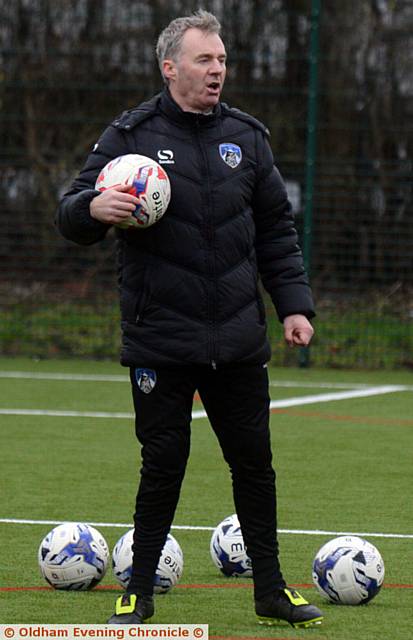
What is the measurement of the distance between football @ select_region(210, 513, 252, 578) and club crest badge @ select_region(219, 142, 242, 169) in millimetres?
1585

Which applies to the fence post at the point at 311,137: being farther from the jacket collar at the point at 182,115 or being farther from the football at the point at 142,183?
the football at the point at 142,183

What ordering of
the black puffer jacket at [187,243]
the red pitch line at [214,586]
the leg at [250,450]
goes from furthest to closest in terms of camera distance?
the red pitch line at [214,586], the leg at [250,450], the black puffer jacket at [187,243]

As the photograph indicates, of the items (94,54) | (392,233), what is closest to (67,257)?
(94,54)

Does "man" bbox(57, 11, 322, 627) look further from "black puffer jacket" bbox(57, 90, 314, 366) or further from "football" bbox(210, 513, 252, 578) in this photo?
"football" bbox(210, 513, 252, 578)

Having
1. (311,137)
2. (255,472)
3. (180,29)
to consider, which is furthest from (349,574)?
(311,137)

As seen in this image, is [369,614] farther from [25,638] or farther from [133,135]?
[133,135]

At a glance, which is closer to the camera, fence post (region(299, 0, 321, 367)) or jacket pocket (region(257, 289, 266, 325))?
Answer: jacket pocket (region(257, 289, 266, 325))

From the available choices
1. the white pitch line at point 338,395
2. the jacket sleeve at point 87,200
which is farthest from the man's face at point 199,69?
the white pitch line at point 338,395

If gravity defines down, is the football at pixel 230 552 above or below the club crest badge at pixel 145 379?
below

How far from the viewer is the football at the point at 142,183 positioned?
16.6 feet

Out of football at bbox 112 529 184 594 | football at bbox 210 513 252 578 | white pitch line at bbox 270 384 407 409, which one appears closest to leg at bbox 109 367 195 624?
football at bbox 112 529 184 594

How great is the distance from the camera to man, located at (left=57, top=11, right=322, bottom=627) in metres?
5.23

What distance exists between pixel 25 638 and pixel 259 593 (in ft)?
2.90

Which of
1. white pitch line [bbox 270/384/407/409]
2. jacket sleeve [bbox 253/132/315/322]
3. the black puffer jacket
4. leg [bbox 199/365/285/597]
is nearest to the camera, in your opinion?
the black puffer jacket
